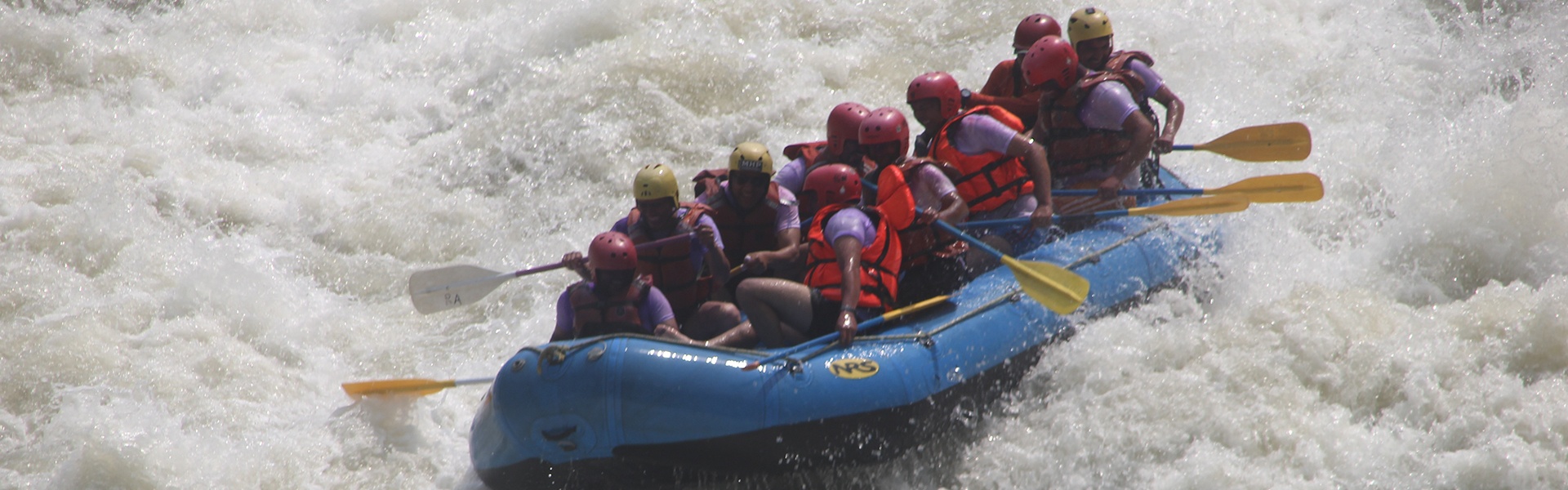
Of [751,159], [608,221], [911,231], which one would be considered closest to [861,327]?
[911,231]

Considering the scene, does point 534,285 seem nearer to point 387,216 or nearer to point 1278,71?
point 387,216

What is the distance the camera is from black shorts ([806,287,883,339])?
4.79m

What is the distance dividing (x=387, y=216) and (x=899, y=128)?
4.19 metres

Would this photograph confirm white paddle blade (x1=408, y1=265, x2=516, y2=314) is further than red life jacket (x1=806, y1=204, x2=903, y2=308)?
Yes

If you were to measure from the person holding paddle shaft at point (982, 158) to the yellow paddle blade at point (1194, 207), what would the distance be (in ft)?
1.51

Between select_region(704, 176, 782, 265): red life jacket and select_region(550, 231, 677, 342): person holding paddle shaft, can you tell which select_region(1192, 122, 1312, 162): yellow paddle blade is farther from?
select_region(550, 231, 677, 342): person holding paddle shaft

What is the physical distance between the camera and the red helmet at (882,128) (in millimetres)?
5199

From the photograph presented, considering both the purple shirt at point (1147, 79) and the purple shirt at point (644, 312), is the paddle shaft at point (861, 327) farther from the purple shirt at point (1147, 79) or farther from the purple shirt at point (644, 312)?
the purple shirt at point (1147, 79)

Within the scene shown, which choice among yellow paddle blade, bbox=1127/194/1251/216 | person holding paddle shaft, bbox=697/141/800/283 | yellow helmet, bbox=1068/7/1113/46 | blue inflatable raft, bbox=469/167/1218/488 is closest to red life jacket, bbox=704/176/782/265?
person holding paddle shaft, bbox=697/141/800/283

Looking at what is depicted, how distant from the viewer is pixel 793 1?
10203 millimetres

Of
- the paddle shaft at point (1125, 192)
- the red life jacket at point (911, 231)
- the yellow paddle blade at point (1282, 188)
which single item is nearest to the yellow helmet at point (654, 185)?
the red life jacket at point (911, 231)

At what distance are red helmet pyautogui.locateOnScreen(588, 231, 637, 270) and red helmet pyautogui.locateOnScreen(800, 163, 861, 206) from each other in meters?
0.82

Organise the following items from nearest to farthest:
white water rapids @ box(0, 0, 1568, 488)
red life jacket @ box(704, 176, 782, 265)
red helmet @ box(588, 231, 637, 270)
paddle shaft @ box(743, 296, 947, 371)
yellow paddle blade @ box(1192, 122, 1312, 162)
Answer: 1. paddle shaft @ box(743, 296, 947, 371)
2. red helmet @ box(588, 231, 637, 270)
3. white water rapids @ box(0, 0, 1568, 488)
4. red life jacket @ box(704, 176, 782, 265)
5. yellow paddle blade @ box(1192, 122, 1312, 162)

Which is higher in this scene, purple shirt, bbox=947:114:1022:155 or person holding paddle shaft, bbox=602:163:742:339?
purple shirt, bbox=947:114:1022:155
